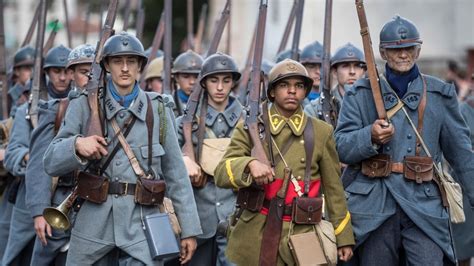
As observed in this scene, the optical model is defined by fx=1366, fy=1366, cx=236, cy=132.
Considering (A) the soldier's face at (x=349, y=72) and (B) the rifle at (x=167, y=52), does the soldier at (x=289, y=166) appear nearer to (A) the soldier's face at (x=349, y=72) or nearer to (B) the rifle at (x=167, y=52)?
(A) the soldier's face at (x=349, y=72)

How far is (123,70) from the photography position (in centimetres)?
888

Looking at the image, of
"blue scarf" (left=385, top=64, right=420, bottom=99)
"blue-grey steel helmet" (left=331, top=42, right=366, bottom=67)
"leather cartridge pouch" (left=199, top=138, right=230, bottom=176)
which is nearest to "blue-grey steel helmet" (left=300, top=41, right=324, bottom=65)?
"blue-grey steel helmet" (left=331, top=42, right=366, bottom=67)

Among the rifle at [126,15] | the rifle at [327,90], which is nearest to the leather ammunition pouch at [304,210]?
the rifle at [327,90]

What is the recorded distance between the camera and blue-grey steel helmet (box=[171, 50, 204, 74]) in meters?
13.2

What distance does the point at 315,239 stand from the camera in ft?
28.9

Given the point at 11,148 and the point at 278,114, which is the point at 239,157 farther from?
the point at 11,148

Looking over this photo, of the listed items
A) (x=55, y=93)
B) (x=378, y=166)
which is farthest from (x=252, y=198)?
(x=55, y=93)

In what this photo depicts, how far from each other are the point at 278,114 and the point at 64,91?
3.29 meters

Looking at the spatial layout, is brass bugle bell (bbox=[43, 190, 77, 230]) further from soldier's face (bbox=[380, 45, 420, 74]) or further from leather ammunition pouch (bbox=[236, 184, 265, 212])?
soldier's face (bbox=[380, 45, 420, 74])

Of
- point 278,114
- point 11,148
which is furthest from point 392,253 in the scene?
point 11,148

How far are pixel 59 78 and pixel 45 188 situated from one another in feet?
6.93

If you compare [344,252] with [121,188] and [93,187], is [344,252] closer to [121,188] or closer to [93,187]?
[121,188]

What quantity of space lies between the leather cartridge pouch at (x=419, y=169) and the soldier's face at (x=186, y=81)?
405 centimetres

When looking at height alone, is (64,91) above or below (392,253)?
above
